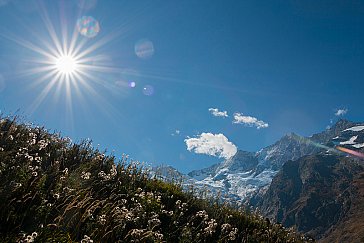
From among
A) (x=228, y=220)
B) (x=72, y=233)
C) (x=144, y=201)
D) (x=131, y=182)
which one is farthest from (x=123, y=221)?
(x=228, y=220)

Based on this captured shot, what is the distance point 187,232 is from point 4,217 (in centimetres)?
349

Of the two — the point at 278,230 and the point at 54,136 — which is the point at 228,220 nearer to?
the point at 278,230

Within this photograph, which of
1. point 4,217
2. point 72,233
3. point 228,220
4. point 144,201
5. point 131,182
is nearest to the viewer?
point 4,217

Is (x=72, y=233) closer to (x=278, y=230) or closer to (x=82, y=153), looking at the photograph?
(x=82, y=153)

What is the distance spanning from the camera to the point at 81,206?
5.11m

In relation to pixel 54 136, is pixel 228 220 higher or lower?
lower

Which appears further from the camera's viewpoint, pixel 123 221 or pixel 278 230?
pixel 278 230

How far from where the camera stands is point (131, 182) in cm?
955

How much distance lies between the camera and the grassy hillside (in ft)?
16.1

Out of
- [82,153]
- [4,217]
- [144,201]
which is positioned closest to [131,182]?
[144,201]

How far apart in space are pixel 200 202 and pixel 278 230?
2608 mm

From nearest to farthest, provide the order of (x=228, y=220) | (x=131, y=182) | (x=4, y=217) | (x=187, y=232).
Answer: (x=4, y=217) → (x=187, y=232) → (x=131, y=182) → (x=228, y=220)

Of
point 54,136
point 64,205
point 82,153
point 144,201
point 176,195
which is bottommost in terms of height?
point 64,205

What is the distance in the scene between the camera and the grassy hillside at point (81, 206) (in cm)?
491
